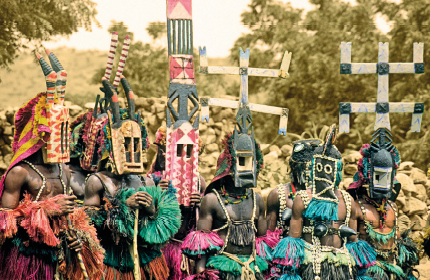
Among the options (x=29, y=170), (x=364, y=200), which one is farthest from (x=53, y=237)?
(x=364, y=200)

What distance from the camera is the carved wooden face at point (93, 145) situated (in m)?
4.87

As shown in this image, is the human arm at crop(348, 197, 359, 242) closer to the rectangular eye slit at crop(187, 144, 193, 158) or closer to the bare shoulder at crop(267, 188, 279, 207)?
the bare shoulder at crop(267, 188, 279, 207)

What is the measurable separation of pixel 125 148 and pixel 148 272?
108 cm

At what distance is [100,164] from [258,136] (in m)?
9.55

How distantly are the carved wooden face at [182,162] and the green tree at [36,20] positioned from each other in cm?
740

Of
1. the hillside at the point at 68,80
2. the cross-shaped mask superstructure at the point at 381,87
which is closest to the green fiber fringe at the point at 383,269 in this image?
the cross-shaped mask superstructure at the point at 381,87

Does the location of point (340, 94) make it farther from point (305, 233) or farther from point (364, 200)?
point (305, 233)

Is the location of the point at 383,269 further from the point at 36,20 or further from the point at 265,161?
the point at 36,20

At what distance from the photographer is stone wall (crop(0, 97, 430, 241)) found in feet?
34.6

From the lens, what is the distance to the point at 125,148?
462cm

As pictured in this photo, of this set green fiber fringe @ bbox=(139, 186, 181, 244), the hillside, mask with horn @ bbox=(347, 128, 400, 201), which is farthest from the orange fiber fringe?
the hillside

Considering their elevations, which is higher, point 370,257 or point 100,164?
point 100,164

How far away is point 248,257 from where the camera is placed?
4.89m

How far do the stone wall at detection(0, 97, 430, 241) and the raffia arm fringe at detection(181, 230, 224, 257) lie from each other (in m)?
5.54
